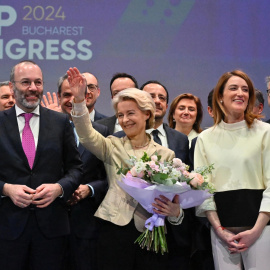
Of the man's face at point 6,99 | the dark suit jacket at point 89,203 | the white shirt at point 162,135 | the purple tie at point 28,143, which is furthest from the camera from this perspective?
the man's face at point 6,99

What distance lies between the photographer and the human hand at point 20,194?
284cm

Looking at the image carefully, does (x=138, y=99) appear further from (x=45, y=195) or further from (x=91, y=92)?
(x=91, y=92)

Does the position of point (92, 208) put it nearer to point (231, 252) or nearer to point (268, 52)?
point (231, 252)

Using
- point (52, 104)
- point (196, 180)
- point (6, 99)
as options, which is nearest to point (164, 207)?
point (196, 180)

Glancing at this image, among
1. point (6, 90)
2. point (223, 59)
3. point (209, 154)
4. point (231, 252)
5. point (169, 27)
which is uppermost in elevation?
point (169, 27)

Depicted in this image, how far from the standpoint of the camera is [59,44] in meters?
5.56

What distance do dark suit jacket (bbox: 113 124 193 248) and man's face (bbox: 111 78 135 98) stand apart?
826 millimetres

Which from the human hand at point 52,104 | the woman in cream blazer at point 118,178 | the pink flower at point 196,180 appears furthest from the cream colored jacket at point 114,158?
the human hand at point 52,104

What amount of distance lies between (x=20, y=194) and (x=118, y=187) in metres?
0.64

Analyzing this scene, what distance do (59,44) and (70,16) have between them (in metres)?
0.36

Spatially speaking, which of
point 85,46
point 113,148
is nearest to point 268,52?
point 85,46

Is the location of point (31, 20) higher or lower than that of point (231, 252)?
higher

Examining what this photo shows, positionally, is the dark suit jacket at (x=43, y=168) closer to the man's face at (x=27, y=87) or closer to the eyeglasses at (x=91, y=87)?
the man's face at (x=27, y=87)

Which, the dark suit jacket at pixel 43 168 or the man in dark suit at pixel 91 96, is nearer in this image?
the dark suit jacket at pixel 43 168
